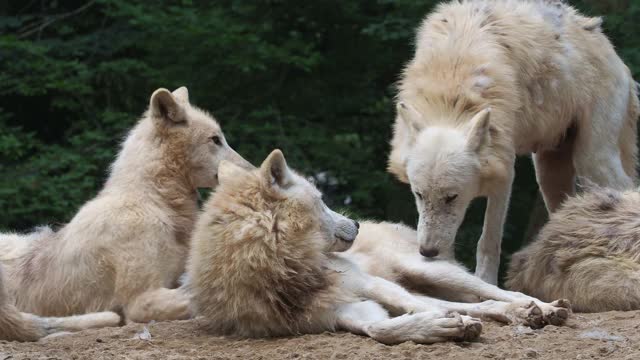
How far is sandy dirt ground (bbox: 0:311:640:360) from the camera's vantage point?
495 cm

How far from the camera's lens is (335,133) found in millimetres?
12914

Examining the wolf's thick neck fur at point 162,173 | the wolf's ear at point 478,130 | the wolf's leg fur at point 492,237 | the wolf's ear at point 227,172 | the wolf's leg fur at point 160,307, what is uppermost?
the wolf's ear at point 478,130

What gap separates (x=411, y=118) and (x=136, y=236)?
1.84 metres

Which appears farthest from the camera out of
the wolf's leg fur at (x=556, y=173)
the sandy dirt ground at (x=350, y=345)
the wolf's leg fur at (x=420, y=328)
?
the wolf's leg fur at (x=556, y=173)

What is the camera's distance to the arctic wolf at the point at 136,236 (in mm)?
6152

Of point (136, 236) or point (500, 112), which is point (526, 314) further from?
point (136, 236)

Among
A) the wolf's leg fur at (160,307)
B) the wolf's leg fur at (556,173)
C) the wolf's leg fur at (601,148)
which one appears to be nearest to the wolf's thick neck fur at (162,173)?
the wolf's leg fur at (160,307)

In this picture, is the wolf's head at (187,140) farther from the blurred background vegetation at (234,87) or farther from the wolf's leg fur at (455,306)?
the blurred background vegetation at (234,87)

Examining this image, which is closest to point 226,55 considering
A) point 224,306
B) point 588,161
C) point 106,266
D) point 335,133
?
point 335,133

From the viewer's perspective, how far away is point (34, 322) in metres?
5.76

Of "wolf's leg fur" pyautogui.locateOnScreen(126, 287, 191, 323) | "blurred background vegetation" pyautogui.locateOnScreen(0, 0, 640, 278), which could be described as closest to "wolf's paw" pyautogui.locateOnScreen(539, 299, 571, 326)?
"wolf's leg fur" pyautogui.locateOnScreen(126, 287, 191, 323)

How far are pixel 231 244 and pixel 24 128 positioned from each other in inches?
344

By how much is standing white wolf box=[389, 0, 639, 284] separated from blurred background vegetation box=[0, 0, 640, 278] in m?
3.41

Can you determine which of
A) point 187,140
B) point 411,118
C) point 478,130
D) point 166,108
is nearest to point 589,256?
point 478,130
